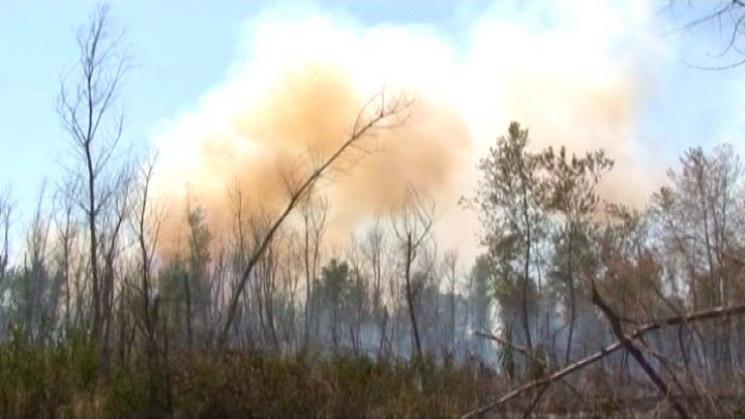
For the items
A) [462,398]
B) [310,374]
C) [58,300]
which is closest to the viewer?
[310,374]

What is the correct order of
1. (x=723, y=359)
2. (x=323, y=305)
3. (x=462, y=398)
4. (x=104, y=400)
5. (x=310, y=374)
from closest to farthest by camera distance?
(x=104, y=400), (x=310, y=374), (x=462, y=398), (x=723, y=359), (x=323, y=305)

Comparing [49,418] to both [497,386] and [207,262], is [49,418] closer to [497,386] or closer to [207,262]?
[497,386]

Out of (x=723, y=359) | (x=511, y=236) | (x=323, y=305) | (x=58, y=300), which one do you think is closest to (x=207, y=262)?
(x=58, y=300)

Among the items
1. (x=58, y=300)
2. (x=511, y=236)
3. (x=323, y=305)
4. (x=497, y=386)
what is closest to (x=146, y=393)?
(x=497, y=386)

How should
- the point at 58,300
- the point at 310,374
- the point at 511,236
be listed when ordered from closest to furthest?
the point at 310,374, the point at 511,236, the point at 58,300

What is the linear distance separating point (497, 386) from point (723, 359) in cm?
391

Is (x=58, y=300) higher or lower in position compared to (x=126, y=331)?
higher

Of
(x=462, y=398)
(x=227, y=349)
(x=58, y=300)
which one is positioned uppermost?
(x=58, y=300)

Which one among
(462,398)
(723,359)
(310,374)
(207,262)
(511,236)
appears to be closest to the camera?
(310,374)

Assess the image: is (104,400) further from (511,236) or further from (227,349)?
(511,236)

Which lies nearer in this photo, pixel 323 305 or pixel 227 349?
pixel 227 349

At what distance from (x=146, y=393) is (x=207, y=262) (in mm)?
28474

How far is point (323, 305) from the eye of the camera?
43688 millimetres

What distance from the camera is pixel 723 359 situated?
11.3 metres
